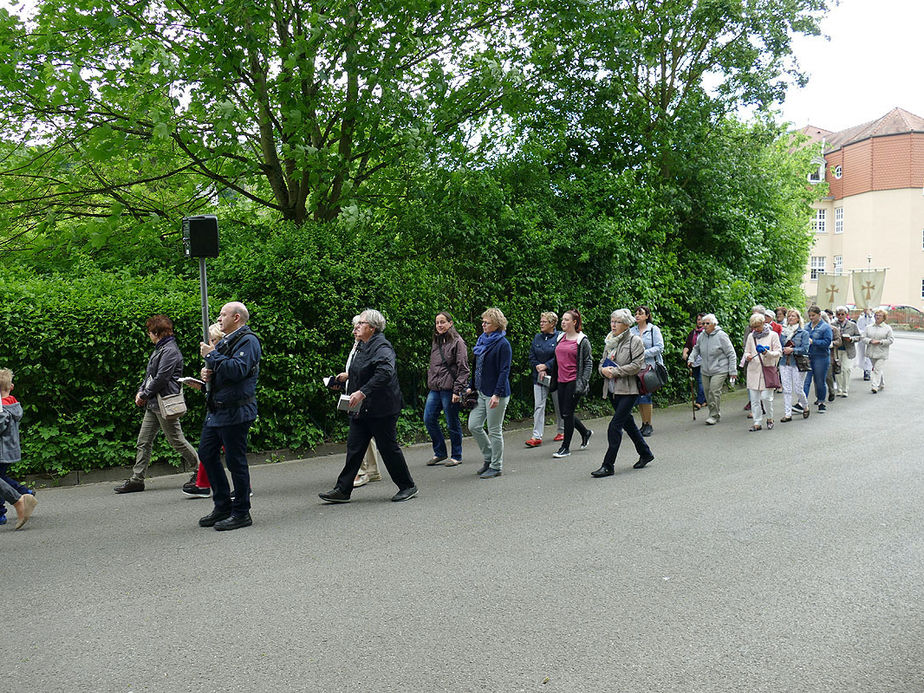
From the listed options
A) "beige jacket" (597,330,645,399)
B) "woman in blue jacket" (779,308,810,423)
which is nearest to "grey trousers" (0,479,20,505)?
"beige jacket" (597,330,645,399)

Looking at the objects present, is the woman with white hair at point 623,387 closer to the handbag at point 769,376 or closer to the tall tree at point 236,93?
the handbag at point 769,376

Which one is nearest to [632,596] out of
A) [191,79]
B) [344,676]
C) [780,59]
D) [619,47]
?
[344,676]

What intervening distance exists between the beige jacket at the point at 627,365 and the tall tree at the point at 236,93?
4.59m

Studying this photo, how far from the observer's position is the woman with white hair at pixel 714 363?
13102 millimetres

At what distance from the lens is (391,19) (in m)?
11.7

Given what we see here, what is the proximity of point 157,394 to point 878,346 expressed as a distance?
50.3ft

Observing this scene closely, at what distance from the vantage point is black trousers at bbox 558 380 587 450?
10.3 meters

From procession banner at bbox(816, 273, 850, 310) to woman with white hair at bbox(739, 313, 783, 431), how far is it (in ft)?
47.8

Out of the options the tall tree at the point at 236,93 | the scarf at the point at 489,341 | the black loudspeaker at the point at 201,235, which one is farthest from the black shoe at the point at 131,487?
the tall tree at the point at 236,93

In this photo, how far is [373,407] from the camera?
7500 mm

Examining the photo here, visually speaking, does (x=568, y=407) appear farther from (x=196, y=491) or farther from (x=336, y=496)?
(x=196, y=491)

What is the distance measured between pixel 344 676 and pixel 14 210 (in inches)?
469

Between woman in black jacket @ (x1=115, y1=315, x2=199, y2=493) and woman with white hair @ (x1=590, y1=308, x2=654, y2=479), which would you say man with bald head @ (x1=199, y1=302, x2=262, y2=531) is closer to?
woman in black jacket @ (x1=115, y1=315, x2=199, y2=493)

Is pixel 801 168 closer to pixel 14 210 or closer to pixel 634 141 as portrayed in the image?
pixel 634 141
